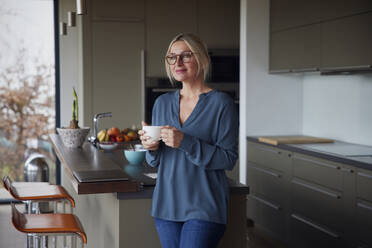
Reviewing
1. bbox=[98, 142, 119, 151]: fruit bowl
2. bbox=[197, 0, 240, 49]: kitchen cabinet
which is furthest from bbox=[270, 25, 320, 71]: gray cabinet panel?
bbox=[98, 142, 119, 151]: fruit bowl

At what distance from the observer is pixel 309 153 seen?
3.97m

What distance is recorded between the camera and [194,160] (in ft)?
6.15

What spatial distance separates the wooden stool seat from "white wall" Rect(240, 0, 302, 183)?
2.31 m

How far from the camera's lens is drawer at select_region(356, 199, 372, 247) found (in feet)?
10.7

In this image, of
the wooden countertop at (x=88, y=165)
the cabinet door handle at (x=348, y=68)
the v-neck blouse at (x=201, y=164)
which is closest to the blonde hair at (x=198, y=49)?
the v-neck blouse at (x=201, y=164)

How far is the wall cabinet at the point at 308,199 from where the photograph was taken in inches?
134

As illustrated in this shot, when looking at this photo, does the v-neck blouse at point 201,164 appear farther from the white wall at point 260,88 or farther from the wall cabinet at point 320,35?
the white wall at point 260,88

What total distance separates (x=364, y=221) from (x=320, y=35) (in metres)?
1.72

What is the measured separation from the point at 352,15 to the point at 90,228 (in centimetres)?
249

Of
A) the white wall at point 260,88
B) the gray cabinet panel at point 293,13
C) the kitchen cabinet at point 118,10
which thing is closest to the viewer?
the gray cabinet panel at point 293,13

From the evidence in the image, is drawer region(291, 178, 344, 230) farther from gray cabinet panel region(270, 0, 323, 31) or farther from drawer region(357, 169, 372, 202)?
gray cabinet panel region(270, 0, 323, 31)

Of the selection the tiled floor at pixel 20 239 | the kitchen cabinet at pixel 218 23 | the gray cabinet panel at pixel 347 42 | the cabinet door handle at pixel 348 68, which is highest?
the kitchen cabinet at pixel 218 23

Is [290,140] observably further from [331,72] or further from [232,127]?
[232,127]

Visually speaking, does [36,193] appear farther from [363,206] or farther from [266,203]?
[266,203]
